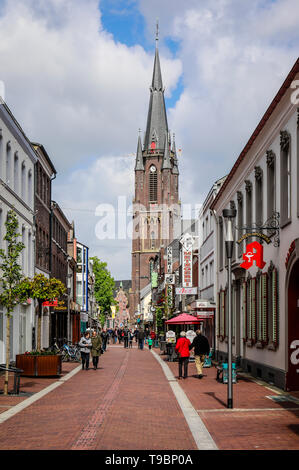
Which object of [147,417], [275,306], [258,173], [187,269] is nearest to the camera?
[147,417]

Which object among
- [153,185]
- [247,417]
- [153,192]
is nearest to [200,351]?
[247,417]

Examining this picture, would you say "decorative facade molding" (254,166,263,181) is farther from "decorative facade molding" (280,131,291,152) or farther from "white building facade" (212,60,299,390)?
"decorative facade molding" (280,131,291,152)

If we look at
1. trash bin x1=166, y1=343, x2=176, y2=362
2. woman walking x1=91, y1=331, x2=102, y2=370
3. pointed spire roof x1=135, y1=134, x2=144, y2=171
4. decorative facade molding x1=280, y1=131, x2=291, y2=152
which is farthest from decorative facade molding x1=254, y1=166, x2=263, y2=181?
pointed spire roof x1=135, y1=134, x2=144, y2=171

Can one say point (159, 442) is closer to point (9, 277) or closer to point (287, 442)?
point (287, 442)

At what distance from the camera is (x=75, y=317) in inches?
2525

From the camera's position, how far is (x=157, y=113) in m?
133

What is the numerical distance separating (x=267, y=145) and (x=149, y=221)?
4339 inches

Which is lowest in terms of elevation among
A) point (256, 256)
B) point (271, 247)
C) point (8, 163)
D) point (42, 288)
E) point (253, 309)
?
point (253, 309)

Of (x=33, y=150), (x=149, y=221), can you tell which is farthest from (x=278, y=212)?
(x=149, y=221)

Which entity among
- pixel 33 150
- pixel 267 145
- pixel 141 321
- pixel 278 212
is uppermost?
pixel 33 150

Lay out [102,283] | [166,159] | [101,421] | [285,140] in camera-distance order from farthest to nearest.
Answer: [166,159], [102,283], [285,140], [101,421]

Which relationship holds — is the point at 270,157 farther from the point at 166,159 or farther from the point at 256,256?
the point at 166,159

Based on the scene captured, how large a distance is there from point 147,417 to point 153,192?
121930mm
